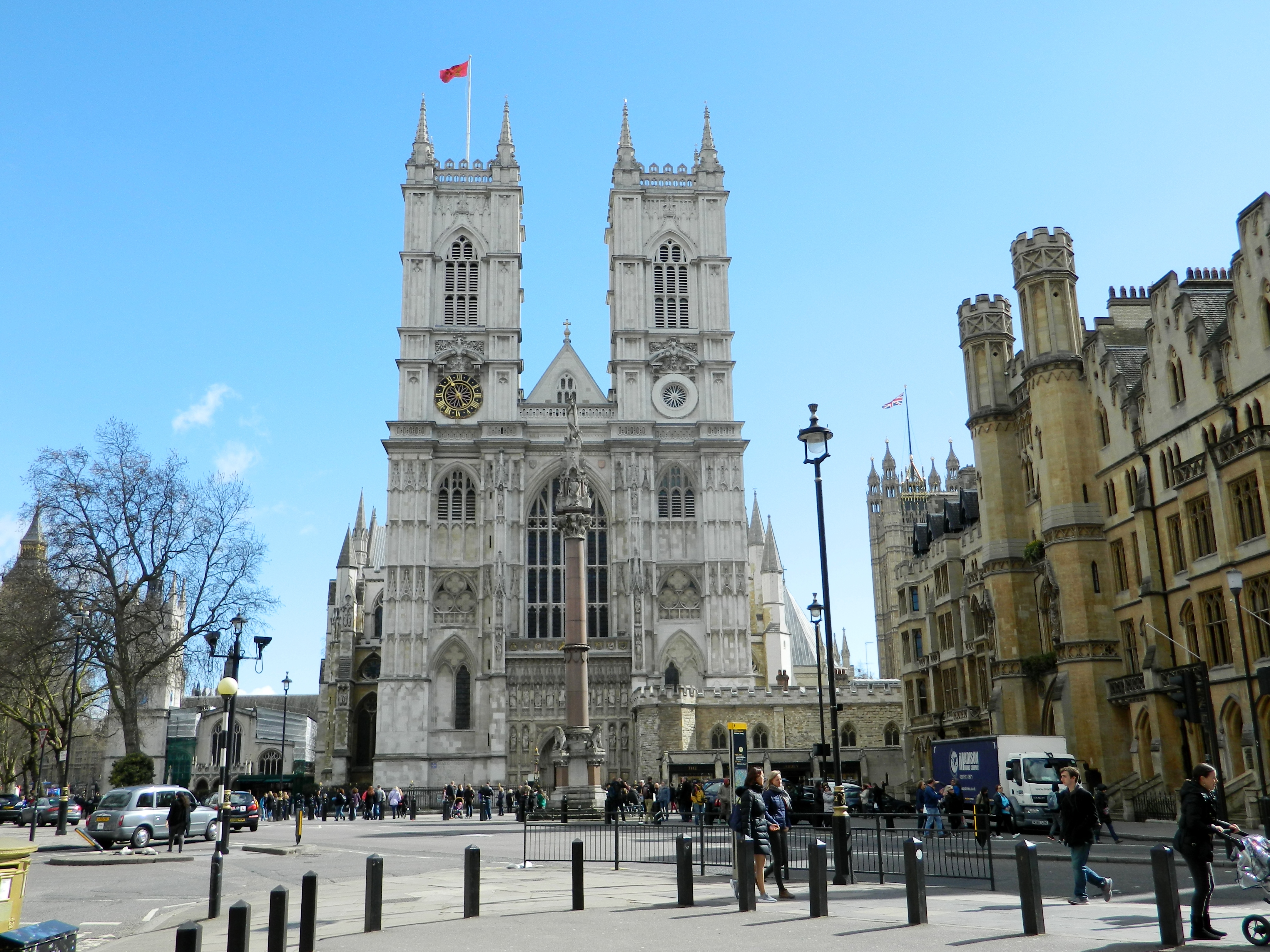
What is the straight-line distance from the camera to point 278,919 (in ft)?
32.6

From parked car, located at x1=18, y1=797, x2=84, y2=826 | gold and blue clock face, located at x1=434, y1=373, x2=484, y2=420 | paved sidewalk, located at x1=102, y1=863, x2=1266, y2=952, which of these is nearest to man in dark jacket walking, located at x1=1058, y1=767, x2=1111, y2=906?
paved sidewalk, located at x1=102, y1=863, x2=1266, y2=952

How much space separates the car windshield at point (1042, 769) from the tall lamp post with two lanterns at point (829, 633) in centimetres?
1189

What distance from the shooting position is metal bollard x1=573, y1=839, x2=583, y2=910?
13516 mm

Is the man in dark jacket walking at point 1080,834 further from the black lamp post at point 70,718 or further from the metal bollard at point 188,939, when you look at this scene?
the black lamp post at point 70,718

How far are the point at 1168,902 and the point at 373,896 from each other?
7942 millimetres

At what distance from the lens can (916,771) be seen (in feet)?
149

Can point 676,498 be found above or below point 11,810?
above

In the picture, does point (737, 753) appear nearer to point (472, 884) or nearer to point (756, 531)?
point (472, 884)

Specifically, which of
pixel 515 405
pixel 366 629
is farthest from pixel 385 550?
pixel 366 629

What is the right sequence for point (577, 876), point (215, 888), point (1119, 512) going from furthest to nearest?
point (1119, 512), point (215, 888), point (577, 876)

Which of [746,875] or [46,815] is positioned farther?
[46,815]

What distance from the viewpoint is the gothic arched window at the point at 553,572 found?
5909 centimetres

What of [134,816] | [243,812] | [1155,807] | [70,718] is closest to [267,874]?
[134,816]

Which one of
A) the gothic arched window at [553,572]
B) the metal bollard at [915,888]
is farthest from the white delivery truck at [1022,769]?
the gothic arched window at [553,572]
